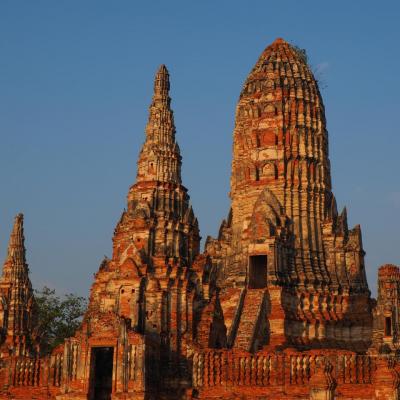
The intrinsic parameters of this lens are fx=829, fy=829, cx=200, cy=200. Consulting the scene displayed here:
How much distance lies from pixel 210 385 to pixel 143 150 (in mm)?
12370

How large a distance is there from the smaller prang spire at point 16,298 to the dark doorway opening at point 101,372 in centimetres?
539

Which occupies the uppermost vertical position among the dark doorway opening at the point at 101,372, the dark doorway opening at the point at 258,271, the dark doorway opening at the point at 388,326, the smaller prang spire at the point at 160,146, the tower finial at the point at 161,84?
the tower finial at the point at 161,84

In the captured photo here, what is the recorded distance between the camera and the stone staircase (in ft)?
117

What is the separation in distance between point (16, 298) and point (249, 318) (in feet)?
36.3

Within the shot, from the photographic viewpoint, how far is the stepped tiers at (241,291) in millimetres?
30578

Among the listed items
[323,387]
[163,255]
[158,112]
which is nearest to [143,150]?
[158,112]

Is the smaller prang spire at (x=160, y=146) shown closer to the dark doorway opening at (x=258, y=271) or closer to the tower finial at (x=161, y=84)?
the tower finial at (x=161, y=84)

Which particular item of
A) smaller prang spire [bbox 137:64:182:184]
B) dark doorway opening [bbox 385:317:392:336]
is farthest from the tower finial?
dark doorway opening [bbox 385:317:392:336]

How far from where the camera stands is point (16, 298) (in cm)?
3909

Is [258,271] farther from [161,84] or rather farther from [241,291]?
[161,84]

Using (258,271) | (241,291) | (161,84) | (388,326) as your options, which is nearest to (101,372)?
(241,291)

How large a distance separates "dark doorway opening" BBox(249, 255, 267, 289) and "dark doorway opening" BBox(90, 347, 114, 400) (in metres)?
9.37

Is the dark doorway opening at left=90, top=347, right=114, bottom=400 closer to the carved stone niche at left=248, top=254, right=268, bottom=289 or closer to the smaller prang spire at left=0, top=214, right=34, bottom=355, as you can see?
the smaller prang spire at left=0, top=214, right=34, bottom=355

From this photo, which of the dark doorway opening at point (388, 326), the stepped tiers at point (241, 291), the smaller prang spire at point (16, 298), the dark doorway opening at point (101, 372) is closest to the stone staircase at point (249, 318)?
the stepped tiers at point (241, 291)
